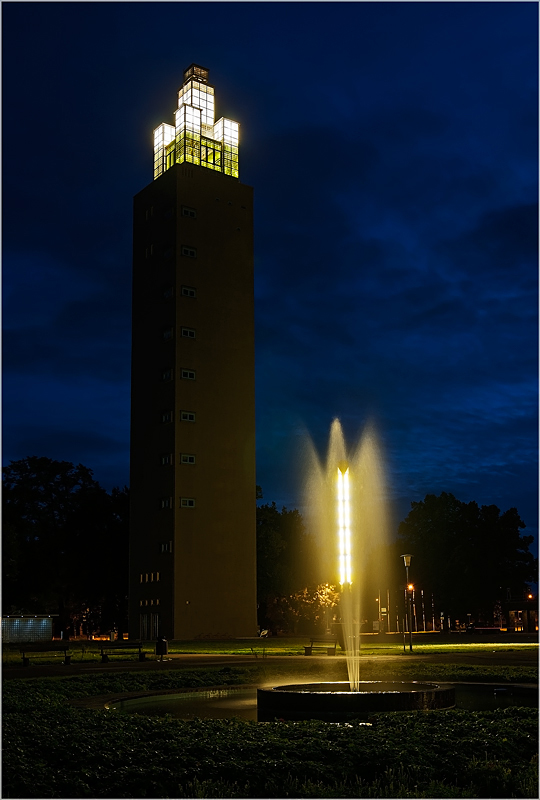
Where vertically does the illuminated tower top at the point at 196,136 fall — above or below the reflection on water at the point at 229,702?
above

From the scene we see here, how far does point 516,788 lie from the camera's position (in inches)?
333

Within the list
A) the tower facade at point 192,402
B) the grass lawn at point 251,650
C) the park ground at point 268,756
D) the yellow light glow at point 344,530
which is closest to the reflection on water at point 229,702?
the park ground at point 268,756

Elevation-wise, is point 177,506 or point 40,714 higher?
point 177,506

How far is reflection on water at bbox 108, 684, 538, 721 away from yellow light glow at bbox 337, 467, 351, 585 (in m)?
Answer: 2.99

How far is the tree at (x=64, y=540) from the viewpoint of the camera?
68.8 metres

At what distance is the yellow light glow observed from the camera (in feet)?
55.4

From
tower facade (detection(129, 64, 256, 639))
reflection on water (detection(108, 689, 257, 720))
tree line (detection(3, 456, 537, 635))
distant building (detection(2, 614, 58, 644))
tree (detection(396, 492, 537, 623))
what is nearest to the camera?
reflection on water (detection(108, 689, 257, 720))

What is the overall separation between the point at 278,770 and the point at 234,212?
5919cm

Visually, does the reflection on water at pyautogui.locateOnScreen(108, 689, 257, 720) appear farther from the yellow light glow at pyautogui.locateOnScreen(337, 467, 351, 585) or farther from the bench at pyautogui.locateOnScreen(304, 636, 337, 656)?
the bench at pyautogui.locateOnScreen(304, 636, 337, 656)

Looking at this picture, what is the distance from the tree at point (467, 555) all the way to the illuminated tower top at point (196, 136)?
1529 inches

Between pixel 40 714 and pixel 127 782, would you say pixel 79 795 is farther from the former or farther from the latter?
pixel 40 714

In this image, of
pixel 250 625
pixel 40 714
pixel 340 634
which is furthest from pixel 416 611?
pixel 40 714

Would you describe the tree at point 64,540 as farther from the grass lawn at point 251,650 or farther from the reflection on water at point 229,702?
the reflection on water at point 229,702

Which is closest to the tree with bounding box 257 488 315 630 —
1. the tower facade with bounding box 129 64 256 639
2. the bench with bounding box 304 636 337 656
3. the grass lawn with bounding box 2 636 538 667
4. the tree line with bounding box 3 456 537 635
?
the tree line with bounding box 3 456 537 635
